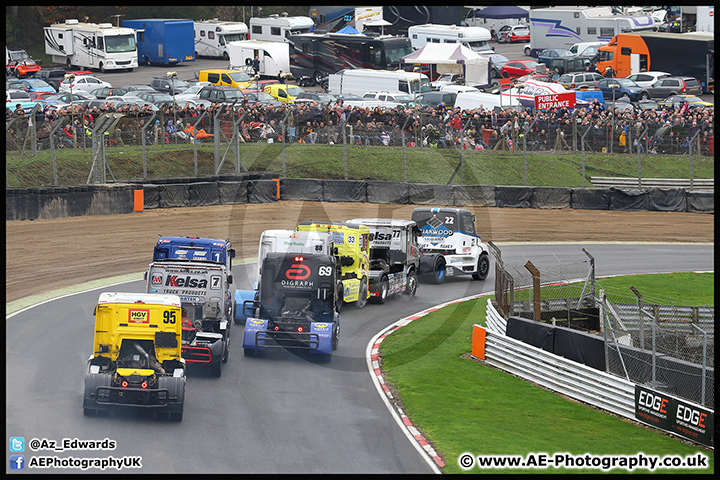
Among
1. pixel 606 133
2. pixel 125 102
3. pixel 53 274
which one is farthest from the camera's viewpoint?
pixel 125 102

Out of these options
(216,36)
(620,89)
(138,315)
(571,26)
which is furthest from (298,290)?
(571,26)

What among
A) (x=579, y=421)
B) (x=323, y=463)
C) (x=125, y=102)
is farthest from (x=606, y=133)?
(x=323, y=463)

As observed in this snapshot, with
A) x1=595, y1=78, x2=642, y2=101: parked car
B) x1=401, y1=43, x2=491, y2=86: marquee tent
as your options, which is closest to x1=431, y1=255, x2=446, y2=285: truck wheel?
x1=401, y1=43, x2=491, y2=86: marquee tent

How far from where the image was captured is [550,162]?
40.0 metres

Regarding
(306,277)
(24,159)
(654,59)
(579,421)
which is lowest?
(579,421)

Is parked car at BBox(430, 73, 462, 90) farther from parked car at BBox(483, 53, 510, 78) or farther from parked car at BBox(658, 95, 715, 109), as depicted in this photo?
parked car at BBox(658, 95, 715, 109)

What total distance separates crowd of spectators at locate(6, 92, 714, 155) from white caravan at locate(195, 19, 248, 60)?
29.4 m

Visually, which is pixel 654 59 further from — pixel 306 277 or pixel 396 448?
pixel 396 448

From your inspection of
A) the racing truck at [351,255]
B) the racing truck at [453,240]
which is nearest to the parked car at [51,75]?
the racing truck at [453,240]

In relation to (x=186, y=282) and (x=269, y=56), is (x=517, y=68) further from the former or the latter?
(x=186, y=282)

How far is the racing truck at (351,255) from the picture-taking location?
2262 cm

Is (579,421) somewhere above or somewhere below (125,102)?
below

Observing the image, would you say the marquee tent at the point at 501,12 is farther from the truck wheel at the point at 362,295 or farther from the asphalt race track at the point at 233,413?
the asphalt race track at the point at 233,413

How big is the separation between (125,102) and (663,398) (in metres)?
35.5
